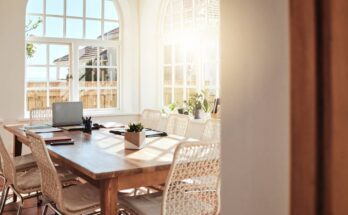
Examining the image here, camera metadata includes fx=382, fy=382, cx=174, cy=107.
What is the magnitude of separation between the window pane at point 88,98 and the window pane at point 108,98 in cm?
13

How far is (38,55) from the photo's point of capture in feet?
18.4

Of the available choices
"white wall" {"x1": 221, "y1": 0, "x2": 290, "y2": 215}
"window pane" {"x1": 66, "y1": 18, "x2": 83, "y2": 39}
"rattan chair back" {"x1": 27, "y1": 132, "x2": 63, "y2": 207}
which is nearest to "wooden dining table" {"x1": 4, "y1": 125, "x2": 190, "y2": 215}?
"rattan chair back" {"x1": 27, "y1": 132, "x2": 63, "y2": 207}

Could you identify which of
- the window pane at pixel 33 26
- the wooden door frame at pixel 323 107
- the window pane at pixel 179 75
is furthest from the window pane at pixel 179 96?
the wooden door frame at pixel 323 107

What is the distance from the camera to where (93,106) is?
6074 millimetres

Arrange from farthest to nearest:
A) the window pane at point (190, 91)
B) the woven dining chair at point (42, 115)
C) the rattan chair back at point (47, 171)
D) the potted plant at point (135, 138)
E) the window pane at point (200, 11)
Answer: the window pane at point (190, 91)
the window pane at point (200, 11)
the woven dining chair at point (42, 115)
the potted plant at point (135, 138)
the rattan chair back at point (47, 171)

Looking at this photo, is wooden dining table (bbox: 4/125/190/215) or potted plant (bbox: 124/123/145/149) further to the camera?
potted plant (bbox: 124/123/145/149)

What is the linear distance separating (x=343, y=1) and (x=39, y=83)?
559cm

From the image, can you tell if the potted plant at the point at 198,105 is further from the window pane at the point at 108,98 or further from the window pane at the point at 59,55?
the window pane at the point at 59,55

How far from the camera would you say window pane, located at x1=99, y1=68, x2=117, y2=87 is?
6.17 meters

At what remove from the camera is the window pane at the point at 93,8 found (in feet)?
19.4

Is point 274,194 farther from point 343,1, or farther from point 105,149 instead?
point 105,149

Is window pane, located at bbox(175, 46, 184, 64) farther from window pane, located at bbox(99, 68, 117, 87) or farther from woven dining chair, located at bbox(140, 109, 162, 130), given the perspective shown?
woven dining chair, located at bbox(140, 109, 162, 130)

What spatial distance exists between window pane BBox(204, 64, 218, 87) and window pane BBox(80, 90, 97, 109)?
195 centimetres

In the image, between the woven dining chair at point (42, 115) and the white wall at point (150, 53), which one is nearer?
the woven dining chair at point (42, 115)
